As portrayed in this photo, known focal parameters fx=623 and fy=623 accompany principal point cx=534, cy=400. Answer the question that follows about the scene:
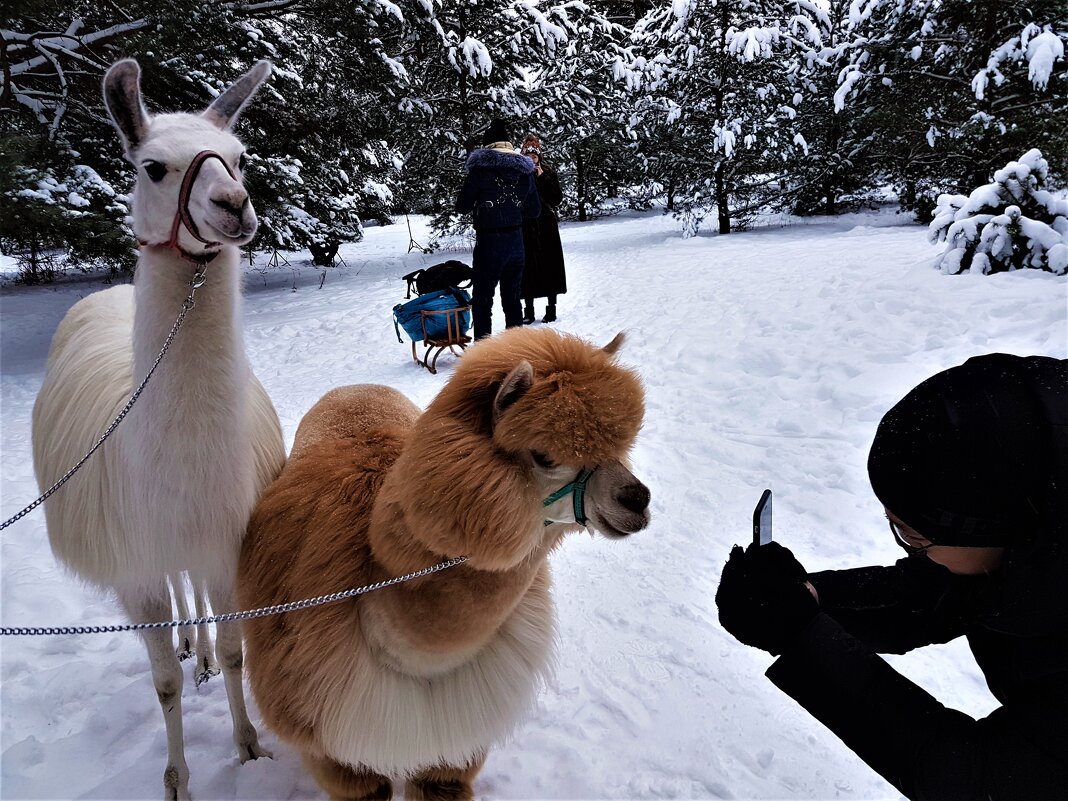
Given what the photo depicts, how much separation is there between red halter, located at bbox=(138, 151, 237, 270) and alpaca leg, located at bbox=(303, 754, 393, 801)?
1.50m

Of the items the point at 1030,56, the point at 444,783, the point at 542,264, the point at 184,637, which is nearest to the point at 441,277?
the point at 542,264

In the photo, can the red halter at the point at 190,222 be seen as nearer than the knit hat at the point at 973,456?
No

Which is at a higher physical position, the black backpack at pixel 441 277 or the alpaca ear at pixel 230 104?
the alpaca ear at pixel 230 104

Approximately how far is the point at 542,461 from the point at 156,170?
137 centimetres

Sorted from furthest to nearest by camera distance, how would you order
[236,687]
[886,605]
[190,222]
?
[236,687] → [190,222] → [886,605]

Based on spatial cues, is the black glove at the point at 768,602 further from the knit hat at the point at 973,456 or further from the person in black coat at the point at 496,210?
the person in black coat at the point at 496,210

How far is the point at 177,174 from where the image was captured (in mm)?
1725

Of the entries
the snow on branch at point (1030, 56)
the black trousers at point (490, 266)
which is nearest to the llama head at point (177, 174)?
the black trousers at point (490, 266)

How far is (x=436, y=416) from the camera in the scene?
4.87 feet

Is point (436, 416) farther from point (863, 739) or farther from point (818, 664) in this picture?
point (863, 739)

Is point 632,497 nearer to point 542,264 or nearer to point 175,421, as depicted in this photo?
point 175,421

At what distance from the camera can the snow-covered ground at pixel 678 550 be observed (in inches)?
84.5

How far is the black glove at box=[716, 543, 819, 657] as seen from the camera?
4.10 ft

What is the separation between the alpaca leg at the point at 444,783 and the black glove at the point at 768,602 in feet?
3.68
